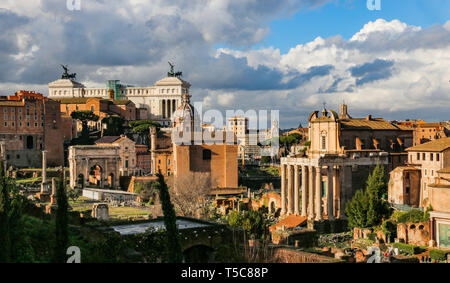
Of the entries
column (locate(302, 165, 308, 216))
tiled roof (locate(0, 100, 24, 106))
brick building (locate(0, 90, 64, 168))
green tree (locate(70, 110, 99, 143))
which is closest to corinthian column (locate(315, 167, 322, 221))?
column (locate(302, 165, 308, 216))

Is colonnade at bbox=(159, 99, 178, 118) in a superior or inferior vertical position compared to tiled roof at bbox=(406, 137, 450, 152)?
superior

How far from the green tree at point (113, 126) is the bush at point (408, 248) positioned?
60932 mm

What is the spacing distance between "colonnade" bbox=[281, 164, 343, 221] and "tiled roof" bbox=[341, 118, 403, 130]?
4.45 metres

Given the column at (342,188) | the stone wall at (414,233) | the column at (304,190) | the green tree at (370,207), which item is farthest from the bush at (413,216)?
the column at (304,190)

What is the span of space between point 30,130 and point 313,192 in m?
45.3

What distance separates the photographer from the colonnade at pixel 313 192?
1586 inches

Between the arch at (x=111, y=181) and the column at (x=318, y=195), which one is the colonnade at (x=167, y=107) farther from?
the column at (x=318, y=195)

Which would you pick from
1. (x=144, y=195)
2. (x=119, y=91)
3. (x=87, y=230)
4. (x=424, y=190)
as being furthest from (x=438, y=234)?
(x=119, y=91)

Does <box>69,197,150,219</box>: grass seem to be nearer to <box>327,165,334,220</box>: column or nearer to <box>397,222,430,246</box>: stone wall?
<box>327,165,334,220</box>: column

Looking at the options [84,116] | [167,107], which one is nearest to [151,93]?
[167,107]

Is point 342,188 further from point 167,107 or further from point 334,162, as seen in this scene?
point 167,107

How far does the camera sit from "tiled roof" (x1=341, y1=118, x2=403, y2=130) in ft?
147

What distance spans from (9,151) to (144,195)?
21474 millimetres

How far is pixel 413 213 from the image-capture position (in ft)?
110
